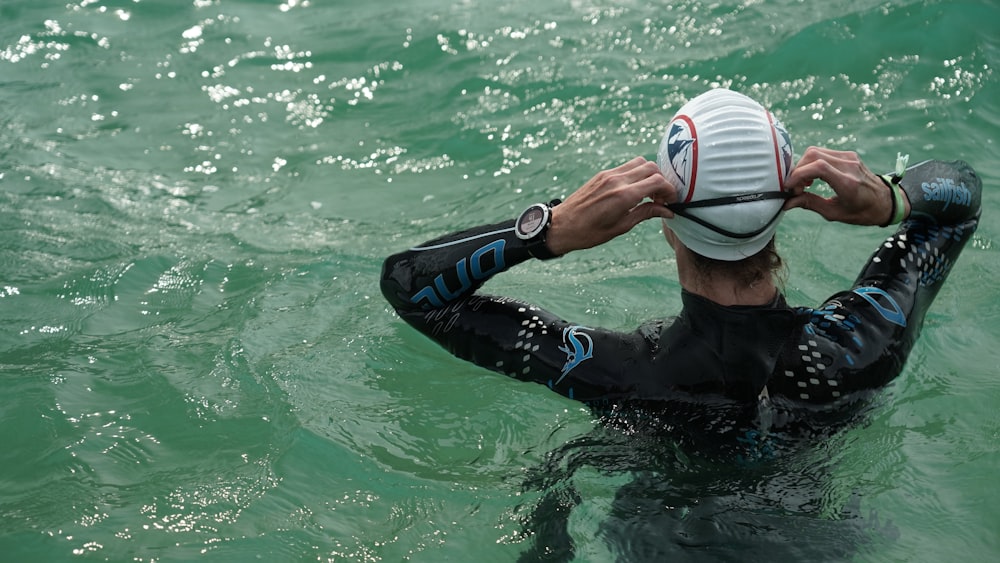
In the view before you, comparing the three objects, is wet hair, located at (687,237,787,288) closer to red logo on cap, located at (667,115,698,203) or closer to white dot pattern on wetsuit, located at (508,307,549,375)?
red logo on cap, located at (667,115,698,203)

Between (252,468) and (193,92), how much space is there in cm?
530

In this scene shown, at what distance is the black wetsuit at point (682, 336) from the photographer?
3447 mm

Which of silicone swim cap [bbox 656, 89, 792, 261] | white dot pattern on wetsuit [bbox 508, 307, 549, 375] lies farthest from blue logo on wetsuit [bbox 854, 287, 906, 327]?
white dot pattern on wetsuit [bbox 508, 307, 549, 375]

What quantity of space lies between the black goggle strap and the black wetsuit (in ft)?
0.92

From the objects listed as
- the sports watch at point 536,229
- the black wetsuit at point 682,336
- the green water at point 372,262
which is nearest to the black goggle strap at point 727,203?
the black wetsuit at point 682,336

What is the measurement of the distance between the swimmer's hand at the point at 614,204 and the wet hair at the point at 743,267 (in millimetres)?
232

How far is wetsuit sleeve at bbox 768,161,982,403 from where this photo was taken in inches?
142

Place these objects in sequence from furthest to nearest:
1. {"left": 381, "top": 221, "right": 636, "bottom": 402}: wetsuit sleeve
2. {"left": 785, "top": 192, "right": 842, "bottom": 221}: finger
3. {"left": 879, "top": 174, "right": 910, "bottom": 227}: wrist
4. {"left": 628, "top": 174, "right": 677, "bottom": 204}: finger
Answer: {"left": 381, "top": 221, "right": 636, "bottom": 402}: wetsuit sleeve, {"left": 879, "top": 174, "right": 910, "bottom": 227}: wrist, {"left": 785, "top": 192, "right": 842, "bottom": 221}: finger, {"left": 628, "top": 174, "right": 677, "bottom": 204}: finger

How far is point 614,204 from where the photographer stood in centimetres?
311

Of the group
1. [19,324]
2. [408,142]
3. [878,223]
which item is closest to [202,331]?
[19,324]

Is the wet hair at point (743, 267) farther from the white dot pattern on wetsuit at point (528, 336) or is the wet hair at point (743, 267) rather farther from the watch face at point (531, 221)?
the white dot pattern on wetsuit at point (528, 336)

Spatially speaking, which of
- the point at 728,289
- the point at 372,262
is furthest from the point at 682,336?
the point at 372,262

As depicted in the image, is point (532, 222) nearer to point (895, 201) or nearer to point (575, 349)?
point (575, 349)

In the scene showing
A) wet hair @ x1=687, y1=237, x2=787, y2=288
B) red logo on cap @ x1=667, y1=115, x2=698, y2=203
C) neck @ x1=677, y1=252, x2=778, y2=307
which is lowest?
neck @ x1=677, y1=252, x2=778, y2=307
